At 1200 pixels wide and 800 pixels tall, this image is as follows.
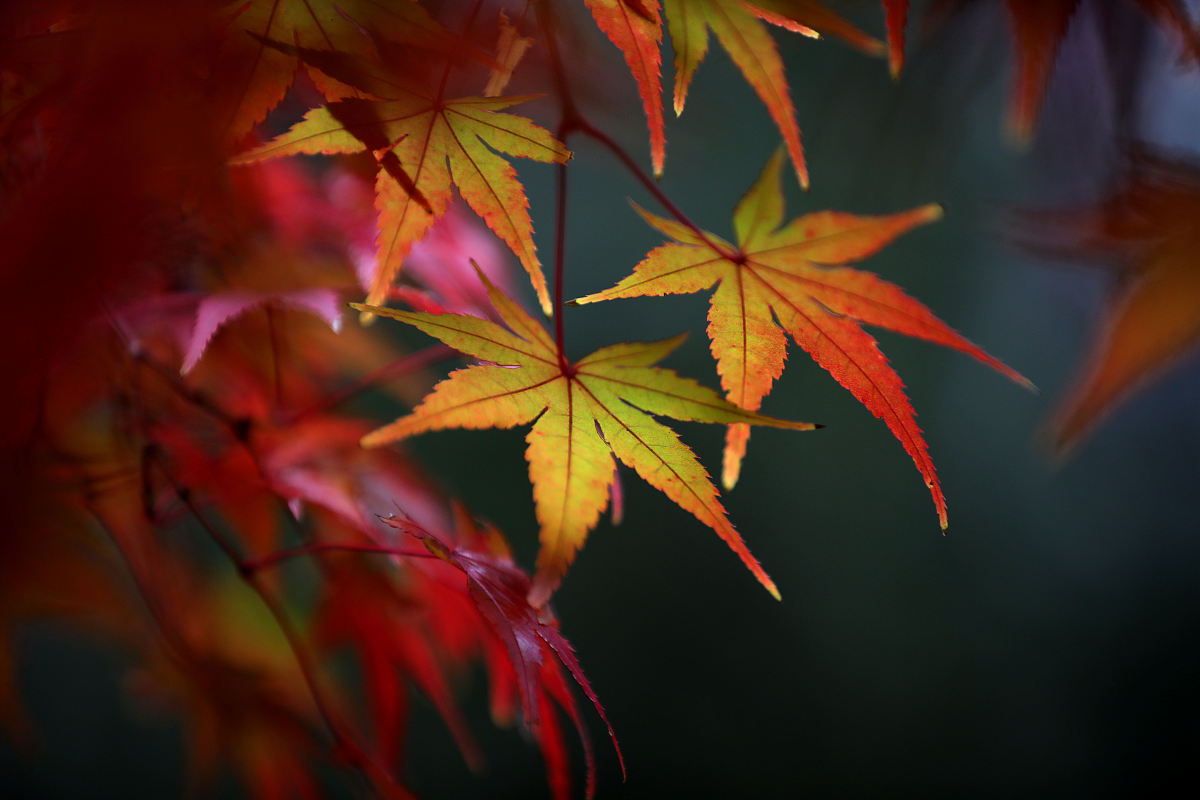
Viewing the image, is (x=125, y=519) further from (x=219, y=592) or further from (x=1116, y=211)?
(x=1116, y=211)

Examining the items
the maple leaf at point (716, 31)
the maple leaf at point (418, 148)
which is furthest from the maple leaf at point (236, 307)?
the maple leaf at point (716, 31)

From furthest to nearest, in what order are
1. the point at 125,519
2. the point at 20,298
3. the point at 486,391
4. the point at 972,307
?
1. the point at 972,307
2. the point at 125,519
3. the point at 486,391
4. the point at 20,298

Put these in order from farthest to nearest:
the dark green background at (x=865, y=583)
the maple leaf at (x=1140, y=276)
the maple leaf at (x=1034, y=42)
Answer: the dark green background at (x=865, y=583) → the maple leaf at (x=1034, y=42) → the maple leaf at (x=1140, y=276)

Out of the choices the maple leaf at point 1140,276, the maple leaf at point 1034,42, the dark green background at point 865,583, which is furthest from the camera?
the dark green background at point 865,583

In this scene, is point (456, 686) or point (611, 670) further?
point (611, 670)

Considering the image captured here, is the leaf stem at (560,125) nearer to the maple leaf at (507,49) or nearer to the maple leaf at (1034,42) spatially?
the maple leaf at (507,49)

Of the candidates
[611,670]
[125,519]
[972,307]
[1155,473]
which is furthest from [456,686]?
[1155,473]
